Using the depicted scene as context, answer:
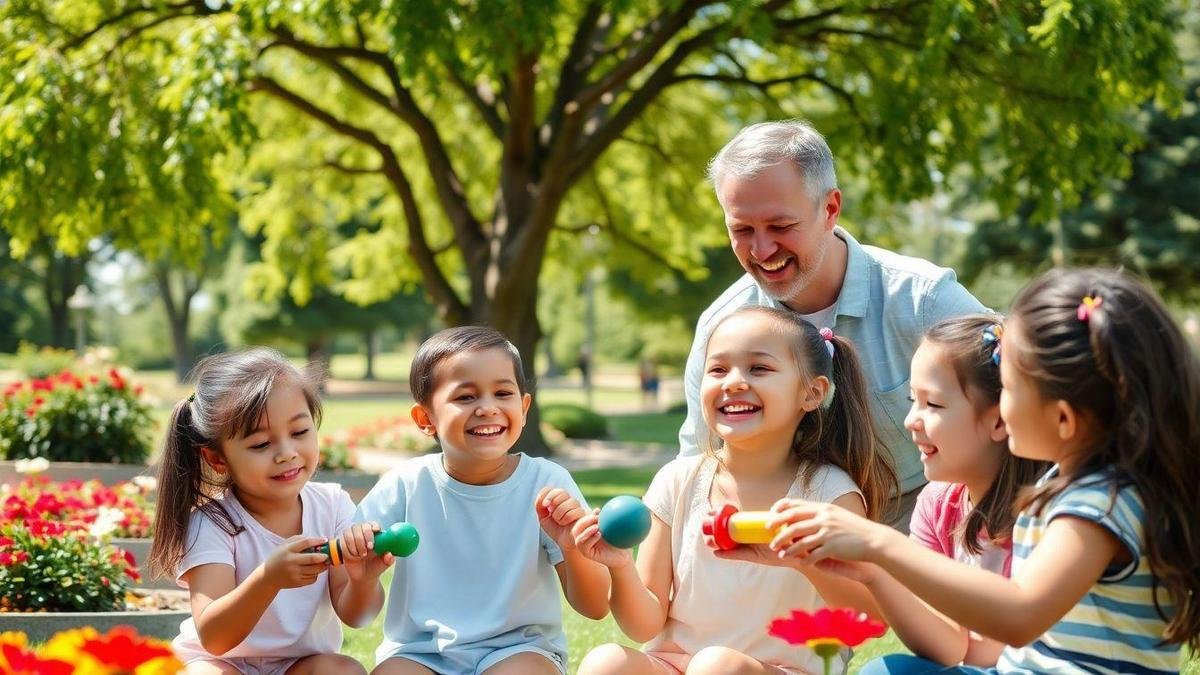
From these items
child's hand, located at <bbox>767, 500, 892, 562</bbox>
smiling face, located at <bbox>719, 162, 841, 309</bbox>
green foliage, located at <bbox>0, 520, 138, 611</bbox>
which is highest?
smiling face, located at <bbox>719, 162, 841, 309</bbox>

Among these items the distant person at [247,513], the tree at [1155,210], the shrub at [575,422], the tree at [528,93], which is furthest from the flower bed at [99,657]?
the tree at [1155,210]

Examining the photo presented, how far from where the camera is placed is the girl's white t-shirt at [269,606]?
379 centimetres

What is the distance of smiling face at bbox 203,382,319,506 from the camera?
3.80 meters

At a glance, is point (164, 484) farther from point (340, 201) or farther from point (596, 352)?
point (596, 352)

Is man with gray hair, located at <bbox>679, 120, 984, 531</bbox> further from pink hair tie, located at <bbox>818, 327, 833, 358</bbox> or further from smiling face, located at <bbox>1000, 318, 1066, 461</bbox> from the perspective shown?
smiling face, located at <bbox>1000, 318, 1066, 461</bbox>

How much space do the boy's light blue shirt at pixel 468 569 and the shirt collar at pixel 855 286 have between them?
3.98 feet

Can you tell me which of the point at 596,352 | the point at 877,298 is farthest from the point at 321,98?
the point at 596,352

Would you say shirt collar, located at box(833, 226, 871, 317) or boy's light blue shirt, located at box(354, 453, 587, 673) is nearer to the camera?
boy's light blue shirt, located at box(354, 453, 587, 673)

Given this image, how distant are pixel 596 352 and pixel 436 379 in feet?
203

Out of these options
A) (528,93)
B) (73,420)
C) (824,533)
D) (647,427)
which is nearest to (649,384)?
(647,427)

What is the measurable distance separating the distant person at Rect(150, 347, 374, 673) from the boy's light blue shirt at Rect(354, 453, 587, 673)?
0.16 metres

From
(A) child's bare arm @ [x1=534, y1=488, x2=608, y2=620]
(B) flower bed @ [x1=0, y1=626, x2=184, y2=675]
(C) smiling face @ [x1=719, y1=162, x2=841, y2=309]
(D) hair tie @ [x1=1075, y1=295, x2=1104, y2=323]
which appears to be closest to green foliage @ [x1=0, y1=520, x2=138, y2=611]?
(A) child's bare arm @ [x1=534, y1=488, x2=608, y2=620]

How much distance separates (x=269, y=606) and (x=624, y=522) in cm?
123

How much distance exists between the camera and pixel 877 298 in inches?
179
